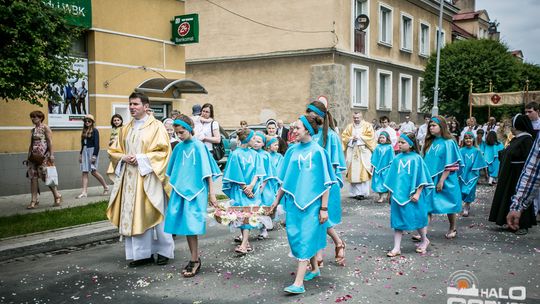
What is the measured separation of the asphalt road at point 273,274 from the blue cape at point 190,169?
102 centimetres

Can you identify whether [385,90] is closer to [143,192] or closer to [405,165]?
[405,165]

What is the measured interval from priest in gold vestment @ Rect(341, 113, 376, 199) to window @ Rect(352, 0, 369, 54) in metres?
12.8

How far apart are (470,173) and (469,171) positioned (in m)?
0.04

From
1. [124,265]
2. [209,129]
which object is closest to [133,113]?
[124,265]

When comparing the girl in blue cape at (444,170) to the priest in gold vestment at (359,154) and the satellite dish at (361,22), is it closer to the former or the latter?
the priest in gold vestment at (359,154)

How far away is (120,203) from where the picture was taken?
23.1 ft

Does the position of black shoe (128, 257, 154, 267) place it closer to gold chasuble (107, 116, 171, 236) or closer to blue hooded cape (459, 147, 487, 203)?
gold chasuble (107, 116, 171, 236)

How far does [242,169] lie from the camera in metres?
7.99

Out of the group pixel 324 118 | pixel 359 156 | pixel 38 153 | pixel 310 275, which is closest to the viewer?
pixel 310 275

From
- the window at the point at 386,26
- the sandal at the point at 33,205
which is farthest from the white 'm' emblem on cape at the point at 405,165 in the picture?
the window at the point at 386,26

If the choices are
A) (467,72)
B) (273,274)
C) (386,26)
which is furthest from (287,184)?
(467,72)

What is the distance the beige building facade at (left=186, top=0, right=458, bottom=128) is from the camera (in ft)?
81.3

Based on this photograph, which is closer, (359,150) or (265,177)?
(265,177)

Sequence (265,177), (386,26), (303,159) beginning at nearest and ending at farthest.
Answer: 1. (303,159)
2. (265,177)
3. (386,26)
